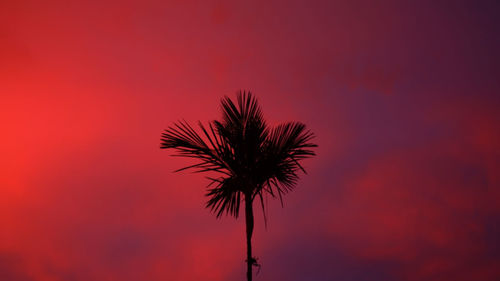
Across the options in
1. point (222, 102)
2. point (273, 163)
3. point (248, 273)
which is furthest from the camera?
point (222, 102)

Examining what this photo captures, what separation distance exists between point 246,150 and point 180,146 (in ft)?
3.21

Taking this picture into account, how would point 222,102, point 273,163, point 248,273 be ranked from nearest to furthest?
1. point 248,273
2. point 273,163
3. point 222,102

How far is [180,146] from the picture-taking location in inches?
265

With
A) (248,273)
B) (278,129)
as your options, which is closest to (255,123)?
(278,129)

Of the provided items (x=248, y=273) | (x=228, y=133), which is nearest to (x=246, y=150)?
(x=228, y=133)

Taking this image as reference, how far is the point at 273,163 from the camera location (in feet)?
22.2

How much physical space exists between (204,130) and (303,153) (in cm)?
154

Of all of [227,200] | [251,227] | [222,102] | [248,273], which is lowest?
[248,273]

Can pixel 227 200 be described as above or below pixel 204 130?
below

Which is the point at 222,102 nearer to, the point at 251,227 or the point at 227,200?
the point at 227,200

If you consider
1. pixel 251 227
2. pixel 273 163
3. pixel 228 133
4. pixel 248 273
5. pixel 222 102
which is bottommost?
pixel 248 273

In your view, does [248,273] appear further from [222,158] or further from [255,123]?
[255,123]

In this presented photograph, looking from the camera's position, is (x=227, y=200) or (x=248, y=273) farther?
(x=227, y=200)

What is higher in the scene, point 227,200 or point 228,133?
point 228,133
